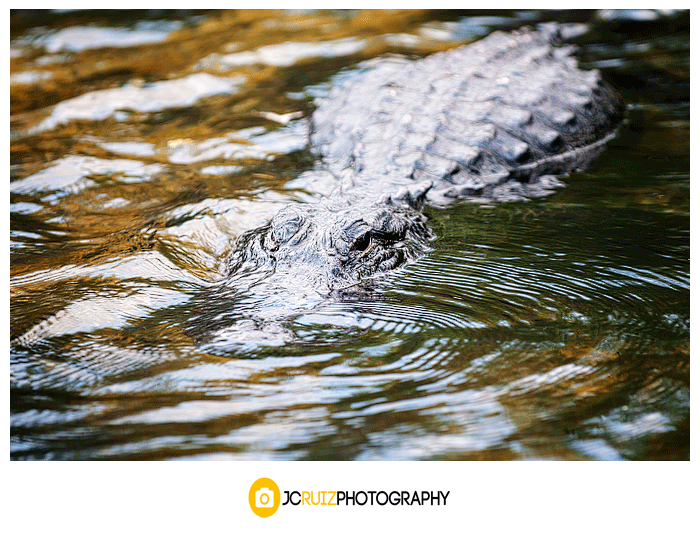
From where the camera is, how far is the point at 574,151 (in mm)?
4988

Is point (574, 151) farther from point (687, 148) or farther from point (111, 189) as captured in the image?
point (111, 189)

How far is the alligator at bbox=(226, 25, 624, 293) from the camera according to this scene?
3.35m

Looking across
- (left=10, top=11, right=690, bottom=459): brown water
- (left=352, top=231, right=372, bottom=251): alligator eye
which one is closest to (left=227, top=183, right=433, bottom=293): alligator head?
(left=352, top=231, right=372, bottom=251): alligator eye

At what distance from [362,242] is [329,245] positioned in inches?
7.5

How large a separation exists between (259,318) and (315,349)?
340mm

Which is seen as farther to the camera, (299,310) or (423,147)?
(423,147)

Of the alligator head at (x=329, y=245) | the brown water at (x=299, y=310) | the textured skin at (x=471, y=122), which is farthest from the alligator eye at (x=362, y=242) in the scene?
the textured skin at (x=471, y=122)

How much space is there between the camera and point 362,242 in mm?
3371
